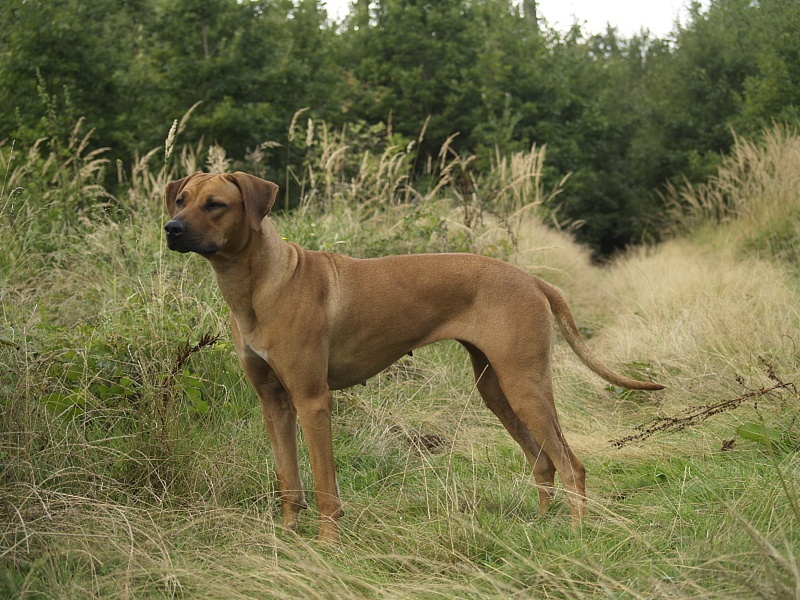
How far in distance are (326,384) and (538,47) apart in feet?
61.6

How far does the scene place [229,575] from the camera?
3328 millimetres

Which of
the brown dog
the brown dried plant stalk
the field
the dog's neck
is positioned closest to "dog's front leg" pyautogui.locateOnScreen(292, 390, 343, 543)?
the brown dog

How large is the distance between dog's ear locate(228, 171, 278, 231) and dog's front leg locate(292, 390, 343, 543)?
823mm

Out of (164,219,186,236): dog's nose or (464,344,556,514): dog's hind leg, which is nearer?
(164,219,186,236): dog's nose

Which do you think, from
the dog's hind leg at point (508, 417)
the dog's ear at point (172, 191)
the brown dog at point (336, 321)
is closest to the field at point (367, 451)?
the dog's hind leg at point (508, 417)

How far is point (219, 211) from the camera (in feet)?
12.7

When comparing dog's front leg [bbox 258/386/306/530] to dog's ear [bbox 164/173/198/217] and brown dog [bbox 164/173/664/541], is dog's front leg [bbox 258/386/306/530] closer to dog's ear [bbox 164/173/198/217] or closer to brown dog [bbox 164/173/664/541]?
brown dog [bbox 164/173/664/541]

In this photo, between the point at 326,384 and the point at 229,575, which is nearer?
the point at 229,575

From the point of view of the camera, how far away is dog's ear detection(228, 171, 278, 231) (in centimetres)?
392

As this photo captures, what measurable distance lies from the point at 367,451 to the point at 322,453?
116 cm

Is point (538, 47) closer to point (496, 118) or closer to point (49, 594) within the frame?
point (496, 118)

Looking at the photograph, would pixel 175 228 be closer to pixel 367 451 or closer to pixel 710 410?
pixel 367 451

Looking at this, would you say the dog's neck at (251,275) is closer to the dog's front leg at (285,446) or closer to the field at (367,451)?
the dog's front leg at (285,446)

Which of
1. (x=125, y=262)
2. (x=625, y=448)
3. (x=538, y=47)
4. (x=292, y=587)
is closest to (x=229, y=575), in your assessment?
(x=292, y=587)
